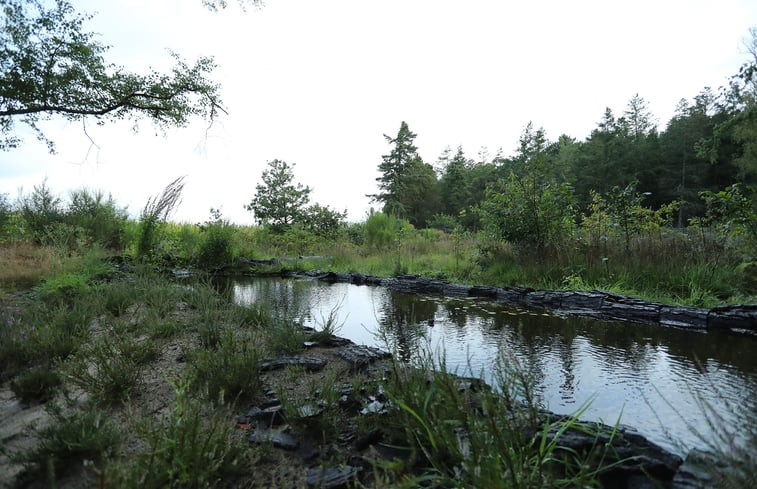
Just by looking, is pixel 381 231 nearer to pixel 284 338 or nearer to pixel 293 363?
pixel 284 338

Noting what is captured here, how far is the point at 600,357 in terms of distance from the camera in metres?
3.07

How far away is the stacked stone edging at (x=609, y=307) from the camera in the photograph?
384cm

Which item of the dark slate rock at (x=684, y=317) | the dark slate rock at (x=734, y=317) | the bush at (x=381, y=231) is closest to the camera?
the dark slate rock at (x=734, y=317)

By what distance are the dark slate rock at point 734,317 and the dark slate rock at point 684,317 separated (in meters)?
0.07

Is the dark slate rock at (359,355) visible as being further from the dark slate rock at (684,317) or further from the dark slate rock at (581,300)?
the dark slate rock at (684,317)

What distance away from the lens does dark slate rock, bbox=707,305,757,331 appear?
3721 mm

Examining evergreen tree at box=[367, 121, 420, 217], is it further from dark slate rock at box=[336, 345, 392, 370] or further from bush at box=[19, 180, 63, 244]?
dark slate rock at box=[336, 345, 392, 370]

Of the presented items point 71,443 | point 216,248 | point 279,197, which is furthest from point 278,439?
point 279,197

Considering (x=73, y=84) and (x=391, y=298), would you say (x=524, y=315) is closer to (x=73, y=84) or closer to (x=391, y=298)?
(x=391, y=298)

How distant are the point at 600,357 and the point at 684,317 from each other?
1979 millimetres

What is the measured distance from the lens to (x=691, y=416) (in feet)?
6.49

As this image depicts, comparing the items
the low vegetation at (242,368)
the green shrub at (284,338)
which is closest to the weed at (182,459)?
the low vegetation at (242,368)

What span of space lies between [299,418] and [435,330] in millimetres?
2472

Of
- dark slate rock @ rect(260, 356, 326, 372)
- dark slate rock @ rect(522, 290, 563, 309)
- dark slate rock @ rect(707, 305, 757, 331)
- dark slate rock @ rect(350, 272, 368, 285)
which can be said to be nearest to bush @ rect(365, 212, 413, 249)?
dark slate rock @ rect(350, 272, 368, 285)
